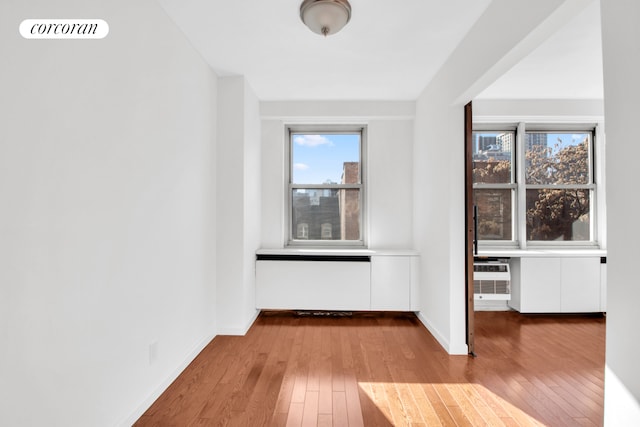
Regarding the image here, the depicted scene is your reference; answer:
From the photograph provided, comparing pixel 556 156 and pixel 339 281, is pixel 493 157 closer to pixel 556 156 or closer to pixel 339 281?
pixel 556 156

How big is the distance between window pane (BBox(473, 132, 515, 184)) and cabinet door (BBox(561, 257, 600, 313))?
1.25 m

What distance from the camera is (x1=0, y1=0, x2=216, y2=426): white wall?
1220 mm

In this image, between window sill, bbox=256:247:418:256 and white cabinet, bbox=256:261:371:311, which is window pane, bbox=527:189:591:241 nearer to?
window sill, bbox=256:247:418:256

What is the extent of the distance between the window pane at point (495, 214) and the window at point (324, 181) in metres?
1.63

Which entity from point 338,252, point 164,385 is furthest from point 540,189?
point 164,385

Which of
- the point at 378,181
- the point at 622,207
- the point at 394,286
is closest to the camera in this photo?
the point at 622,207

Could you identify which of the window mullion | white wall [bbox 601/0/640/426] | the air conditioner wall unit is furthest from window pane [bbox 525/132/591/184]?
white wall [bbox 601/0/640/426]

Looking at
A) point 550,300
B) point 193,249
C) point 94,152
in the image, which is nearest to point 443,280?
point 550,300

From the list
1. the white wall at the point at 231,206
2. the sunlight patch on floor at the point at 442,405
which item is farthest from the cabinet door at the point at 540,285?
the white wall at the point at 231,206

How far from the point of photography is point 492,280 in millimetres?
3977

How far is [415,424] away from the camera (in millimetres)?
1894

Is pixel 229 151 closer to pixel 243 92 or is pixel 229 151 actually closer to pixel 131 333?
pixel 243 92

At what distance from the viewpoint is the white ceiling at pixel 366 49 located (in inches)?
88.6

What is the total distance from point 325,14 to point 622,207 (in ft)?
6.24
